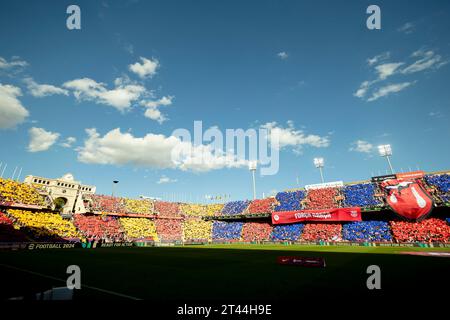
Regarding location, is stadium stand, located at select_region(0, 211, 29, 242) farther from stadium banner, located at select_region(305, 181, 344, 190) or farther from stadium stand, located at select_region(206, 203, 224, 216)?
stadium banner, located at select_region(305, 181, 344, 190)

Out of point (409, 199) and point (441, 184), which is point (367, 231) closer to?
point (409, 199)

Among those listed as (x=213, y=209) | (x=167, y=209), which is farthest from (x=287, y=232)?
(x=167, y=209)

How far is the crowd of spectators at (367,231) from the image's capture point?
135 ft

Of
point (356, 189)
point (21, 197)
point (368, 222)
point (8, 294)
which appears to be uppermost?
point (356, 189)

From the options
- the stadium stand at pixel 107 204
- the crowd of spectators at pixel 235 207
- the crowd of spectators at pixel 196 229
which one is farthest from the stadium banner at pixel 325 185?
the stadium stand at pixel 107 204

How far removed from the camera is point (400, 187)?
42531mm

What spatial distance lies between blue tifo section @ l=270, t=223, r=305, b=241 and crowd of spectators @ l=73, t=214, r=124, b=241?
35.6 metres

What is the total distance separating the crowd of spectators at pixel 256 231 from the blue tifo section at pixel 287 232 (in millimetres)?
1963

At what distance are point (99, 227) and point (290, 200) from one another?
4629 cm

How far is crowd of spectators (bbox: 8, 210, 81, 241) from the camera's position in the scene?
137 feet

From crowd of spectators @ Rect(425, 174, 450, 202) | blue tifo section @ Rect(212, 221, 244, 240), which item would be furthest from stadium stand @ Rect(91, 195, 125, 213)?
crowd of spectators @ Rect(425, 174, 450, 202)
